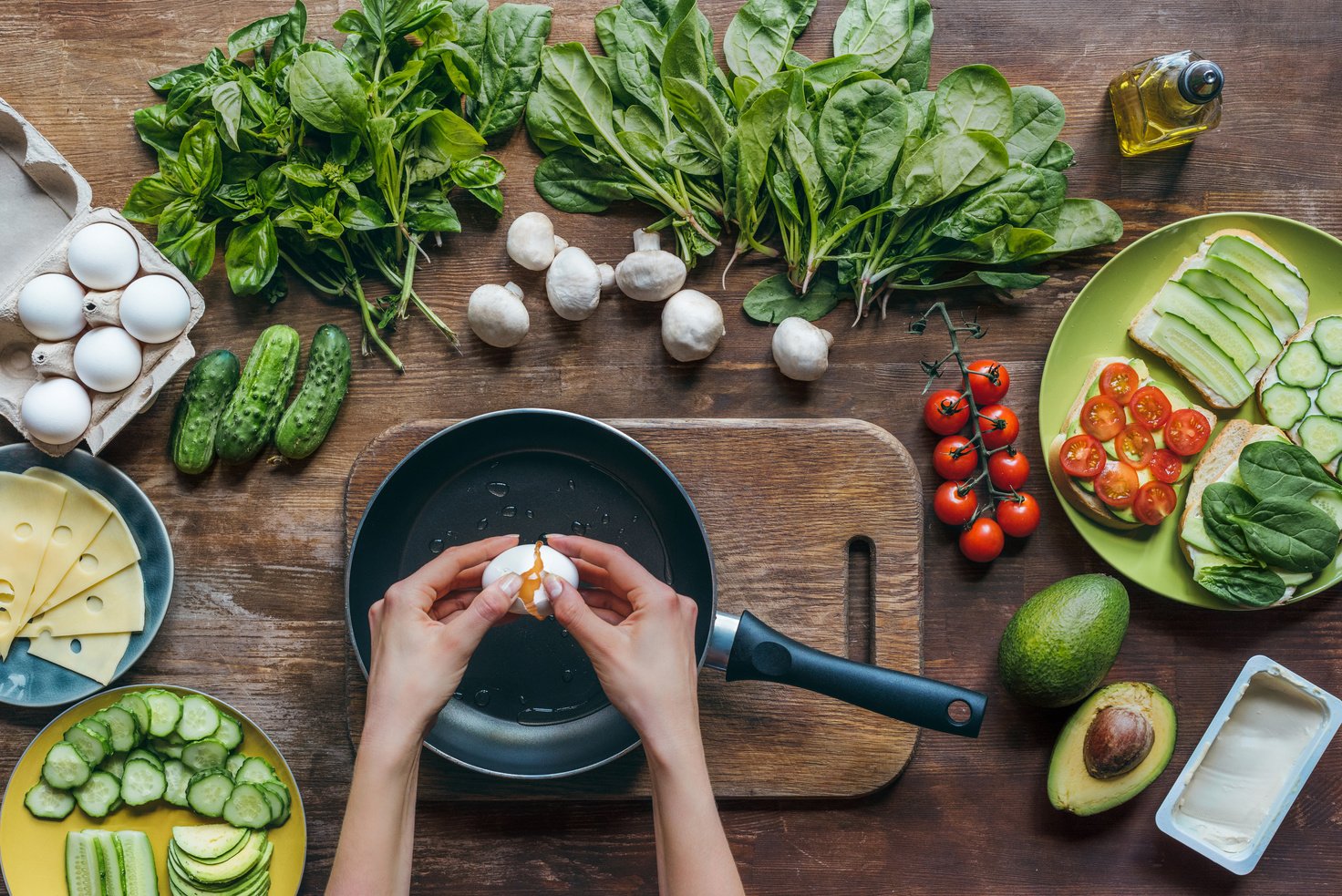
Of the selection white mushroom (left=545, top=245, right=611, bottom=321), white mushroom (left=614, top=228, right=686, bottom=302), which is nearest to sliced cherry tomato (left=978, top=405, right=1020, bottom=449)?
white mushroom (left=614, top=228, right=686, bottom=302)

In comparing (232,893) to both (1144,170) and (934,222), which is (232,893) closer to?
(934,222)

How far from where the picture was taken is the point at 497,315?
142 cm

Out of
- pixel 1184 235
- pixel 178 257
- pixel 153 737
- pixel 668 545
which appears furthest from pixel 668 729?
pixel 1184 235

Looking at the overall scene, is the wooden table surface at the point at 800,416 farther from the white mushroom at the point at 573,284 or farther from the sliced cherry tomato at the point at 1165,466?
the sliced cherry tomato at the point at 1165,466

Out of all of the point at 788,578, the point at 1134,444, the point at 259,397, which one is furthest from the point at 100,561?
the point at 1134,444

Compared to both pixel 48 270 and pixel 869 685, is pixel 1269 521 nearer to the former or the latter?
pixel 869 685

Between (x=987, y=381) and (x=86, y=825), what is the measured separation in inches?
61.5

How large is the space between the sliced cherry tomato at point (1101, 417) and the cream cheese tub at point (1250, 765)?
41 centimetres

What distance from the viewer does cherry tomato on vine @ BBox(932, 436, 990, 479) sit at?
1.44 m

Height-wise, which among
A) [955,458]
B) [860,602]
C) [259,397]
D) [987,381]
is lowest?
[860,602]

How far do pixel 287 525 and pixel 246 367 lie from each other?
10.2 inches

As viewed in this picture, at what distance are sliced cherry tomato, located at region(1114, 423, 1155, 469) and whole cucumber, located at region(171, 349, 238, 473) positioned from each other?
1.42m

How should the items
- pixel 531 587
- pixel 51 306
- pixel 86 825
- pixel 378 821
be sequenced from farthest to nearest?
1. pixel 86 825
2. pixel 51 306
3. pixel 531 587
4. pixel 378 821

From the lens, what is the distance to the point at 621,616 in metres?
1.34
